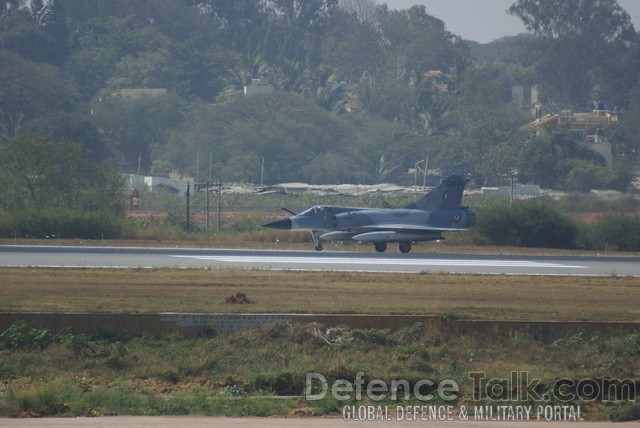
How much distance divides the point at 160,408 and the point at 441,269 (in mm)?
18654

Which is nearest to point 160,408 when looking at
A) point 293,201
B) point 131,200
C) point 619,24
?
point 131,200

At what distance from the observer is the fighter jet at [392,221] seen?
39.6 m

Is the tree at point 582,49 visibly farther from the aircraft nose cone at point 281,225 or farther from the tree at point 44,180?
the aircraft nose cone at point 281,225

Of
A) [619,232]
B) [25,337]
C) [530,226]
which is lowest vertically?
[25,337]

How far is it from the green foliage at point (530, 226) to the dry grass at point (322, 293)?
14.4 metres

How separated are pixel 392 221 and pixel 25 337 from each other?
22.6 m

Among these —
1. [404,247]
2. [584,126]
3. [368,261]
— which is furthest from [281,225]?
[584,126]

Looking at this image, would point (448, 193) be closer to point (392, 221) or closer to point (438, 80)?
point (392, 221)

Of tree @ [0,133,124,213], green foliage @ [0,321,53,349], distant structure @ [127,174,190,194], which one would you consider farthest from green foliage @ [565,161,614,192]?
green foliage @ [0,321,53,349]

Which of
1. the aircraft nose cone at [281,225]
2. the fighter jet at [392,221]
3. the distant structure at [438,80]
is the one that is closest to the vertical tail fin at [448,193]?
the fighter jet at [392,221]

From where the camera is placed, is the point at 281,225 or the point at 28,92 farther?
the point at 28,92

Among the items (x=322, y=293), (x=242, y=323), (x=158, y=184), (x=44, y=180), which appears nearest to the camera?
(x=242, y=323)

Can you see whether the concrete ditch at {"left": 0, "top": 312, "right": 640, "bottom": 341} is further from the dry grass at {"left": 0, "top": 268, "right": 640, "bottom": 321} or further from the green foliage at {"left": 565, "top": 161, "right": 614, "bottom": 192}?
the green foliage at {"left": 565, "top": 161, "right": 614, "bottom": 192}

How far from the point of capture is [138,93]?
106375 millimetres
